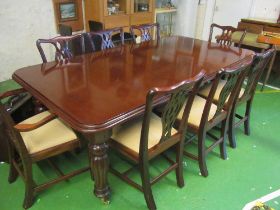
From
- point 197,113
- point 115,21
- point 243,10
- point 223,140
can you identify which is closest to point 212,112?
point 197,113

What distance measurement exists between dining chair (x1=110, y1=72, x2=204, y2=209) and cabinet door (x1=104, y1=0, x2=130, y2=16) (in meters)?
2.43

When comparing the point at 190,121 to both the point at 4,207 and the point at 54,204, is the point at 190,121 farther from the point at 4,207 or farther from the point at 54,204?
the point at 4,207

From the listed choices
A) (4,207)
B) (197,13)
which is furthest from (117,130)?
(197,13)

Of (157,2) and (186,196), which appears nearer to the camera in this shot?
(186,196)

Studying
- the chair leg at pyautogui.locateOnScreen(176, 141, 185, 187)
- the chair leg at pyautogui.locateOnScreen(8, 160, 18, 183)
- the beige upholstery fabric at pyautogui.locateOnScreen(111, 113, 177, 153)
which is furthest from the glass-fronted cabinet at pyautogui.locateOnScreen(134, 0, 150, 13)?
the chair leg at pyautogui.locateOnScreen(8, 160, 18, 183)

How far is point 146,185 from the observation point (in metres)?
1.51

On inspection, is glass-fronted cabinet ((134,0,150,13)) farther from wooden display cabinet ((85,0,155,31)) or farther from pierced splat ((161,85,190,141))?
pierced splat ((161,85,190,141))

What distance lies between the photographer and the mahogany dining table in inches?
50.4

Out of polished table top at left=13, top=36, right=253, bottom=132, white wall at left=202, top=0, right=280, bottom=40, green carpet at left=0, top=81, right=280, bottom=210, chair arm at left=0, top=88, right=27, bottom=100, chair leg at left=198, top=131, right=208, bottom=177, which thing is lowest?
green carpet at left=0, top=81, right=280, bottom=210

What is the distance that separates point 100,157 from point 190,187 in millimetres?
786

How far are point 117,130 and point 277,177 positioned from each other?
131cm

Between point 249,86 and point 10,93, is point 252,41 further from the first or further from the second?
point 10,93

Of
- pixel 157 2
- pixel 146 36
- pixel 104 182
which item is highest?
pixel 157 2

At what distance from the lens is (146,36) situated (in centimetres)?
275
